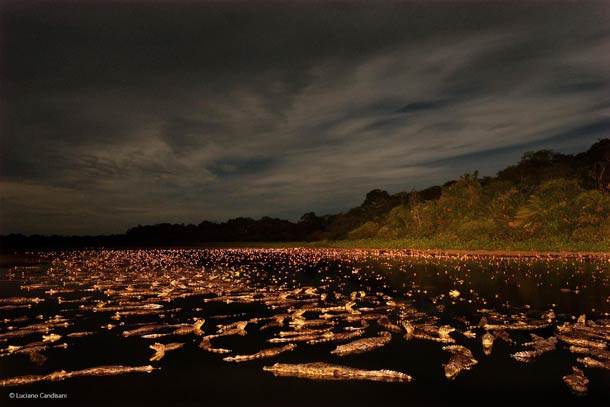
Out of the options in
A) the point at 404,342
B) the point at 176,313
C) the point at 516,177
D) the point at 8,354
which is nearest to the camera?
the point at 8,354

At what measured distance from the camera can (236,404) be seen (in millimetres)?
8273

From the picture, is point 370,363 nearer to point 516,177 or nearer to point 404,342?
point 404,342

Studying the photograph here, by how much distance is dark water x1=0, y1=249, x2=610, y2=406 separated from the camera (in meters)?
8.55

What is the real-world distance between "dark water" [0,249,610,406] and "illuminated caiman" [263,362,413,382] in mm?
219

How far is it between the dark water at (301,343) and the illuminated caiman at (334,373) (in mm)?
219

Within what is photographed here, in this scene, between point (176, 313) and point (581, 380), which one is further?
point (176, 313)

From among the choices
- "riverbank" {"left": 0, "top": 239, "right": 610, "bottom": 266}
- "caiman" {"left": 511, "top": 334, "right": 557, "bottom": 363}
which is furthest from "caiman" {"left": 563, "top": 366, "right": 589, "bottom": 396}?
"riverbank" {"left": 0, "top": 239, "right": 610, "bottom": 266}

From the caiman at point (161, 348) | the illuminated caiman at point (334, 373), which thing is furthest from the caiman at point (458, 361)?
the caiman at point (161, 348)

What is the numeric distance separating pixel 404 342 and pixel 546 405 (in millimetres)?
4419

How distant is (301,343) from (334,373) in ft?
8.69

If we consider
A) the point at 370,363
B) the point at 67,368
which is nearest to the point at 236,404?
the point at 370,363

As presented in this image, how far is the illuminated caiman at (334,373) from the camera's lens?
9242mm

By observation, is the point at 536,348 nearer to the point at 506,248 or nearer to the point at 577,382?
the point at 577,382

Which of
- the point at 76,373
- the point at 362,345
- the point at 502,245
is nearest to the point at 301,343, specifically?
the point at 362,345
